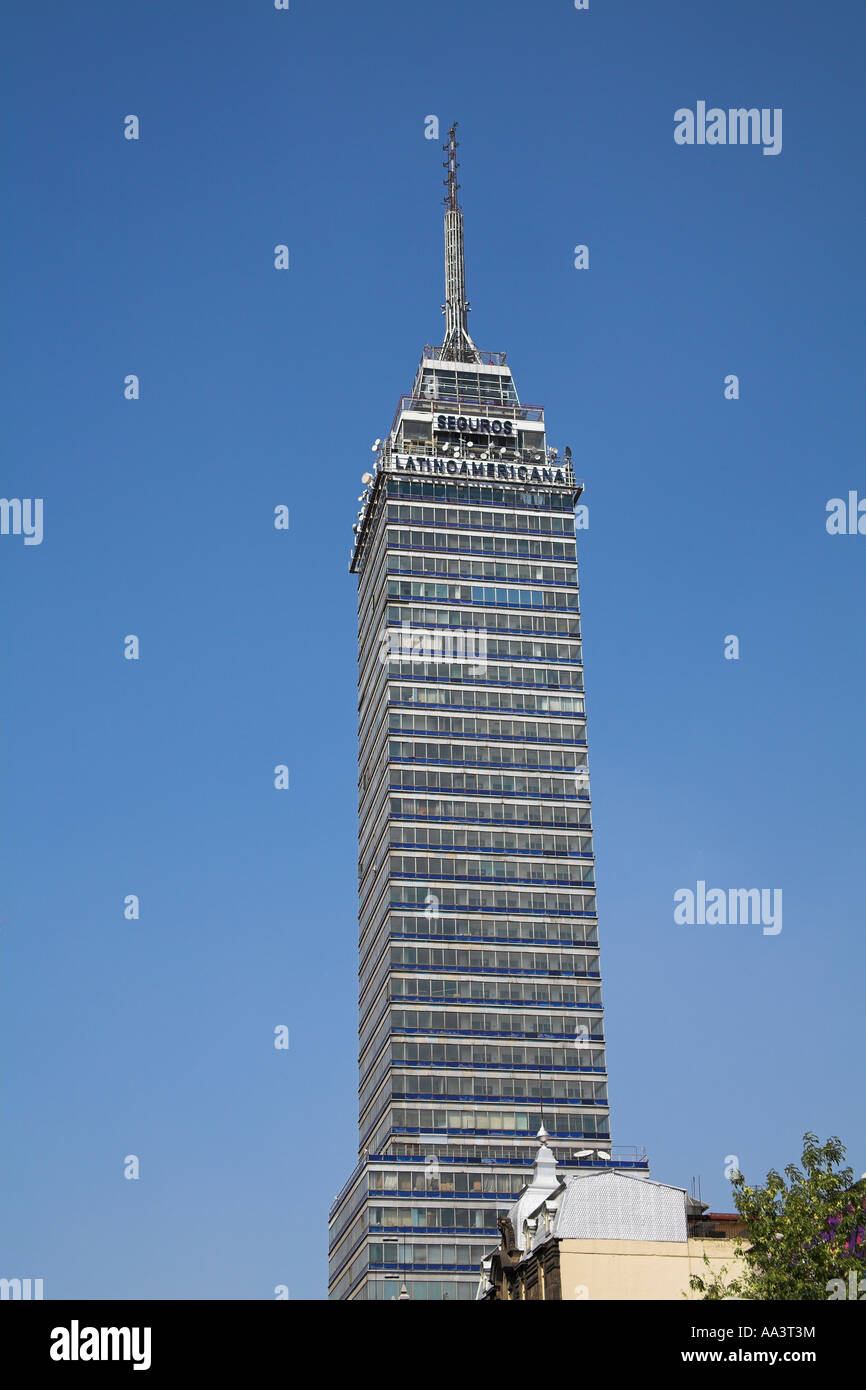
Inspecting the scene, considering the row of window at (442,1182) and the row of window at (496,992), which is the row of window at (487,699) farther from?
the row of window at (442,1182)

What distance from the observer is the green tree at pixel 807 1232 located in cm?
7012

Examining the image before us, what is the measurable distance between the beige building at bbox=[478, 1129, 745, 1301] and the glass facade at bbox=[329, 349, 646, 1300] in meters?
54.4

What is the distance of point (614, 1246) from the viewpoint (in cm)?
9288

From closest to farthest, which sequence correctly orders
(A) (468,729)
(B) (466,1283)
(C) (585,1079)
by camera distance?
1. (B) (466,1283)
2. (C) (585,1079)
3. (A) (468,729)

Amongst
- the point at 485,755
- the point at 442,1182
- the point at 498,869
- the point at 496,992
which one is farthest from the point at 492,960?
the point at 442,1182

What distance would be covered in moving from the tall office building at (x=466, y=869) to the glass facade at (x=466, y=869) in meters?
0.22

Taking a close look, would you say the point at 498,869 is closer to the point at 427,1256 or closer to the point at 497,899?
the point at 497,899

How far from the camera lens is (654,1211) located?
314ft

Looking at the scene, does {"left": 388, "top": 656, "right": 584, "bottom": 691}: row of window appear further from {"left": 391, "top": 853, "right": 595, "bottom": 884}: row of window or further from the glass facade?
{"left": 391, "top": 853, "right": 595, "bottom": 884}: row of window

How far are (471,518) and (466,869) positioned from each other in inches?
1656

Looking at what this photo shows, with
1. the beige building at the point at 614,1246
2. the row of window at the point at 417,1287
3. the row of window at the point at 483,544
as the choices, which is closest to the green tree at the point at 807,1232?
the beige building at the point at 614,1246
